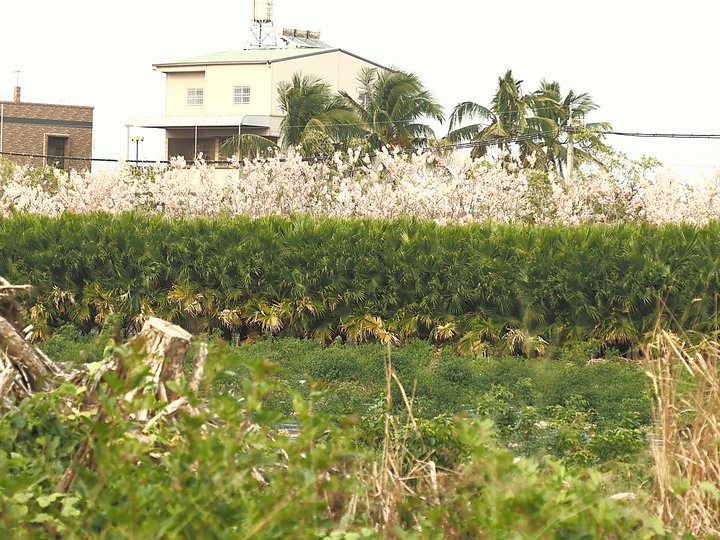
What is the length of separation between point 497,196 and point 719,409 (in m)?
17.0

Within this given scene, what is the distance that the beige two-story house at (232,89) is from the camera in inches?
2000

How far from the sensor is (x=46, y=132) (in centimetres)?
5597

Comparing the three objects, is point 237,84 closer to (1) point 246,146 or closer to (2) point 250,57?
(2) point 250,57

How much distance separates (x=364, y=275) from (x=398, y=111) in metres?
32.6

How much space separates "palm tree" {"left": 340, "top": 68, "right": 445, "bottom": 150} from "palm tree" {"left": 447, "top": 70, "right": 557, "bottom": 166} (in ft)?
4.67

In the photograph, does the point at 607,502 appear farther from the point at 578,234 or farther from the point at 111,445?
the point at 578,234

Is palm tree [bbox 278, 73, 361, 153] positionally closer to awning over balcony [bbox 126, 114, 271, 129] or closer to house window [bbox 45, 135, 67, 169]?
awning over balcony [bbox 126, 114, 271, 129]

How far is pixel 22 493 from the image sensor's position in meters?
3.60

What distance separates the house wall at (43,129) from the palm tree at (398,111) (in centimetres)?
1781

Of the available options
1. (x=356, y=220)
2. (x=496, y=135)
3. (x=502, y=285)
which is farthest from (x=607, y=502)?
(x=496, y=135)

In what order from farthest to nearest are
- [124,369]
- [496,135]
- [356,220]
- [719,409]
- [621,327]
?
[496,135] → [356,220] → [621,327] → [719,409] → [124,369]

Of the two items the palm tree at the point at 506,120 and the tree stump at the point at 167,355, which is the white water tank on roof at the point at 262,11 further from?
the tree stump at the point at 167,355

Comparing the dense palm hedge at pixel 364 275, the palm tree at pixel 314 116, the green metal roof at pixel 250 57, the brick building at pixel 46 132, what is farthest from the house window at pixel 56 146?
the dense palm hedge at pixel 364 275

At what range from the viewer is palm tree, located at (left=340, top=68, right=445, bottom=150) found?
148 ft
